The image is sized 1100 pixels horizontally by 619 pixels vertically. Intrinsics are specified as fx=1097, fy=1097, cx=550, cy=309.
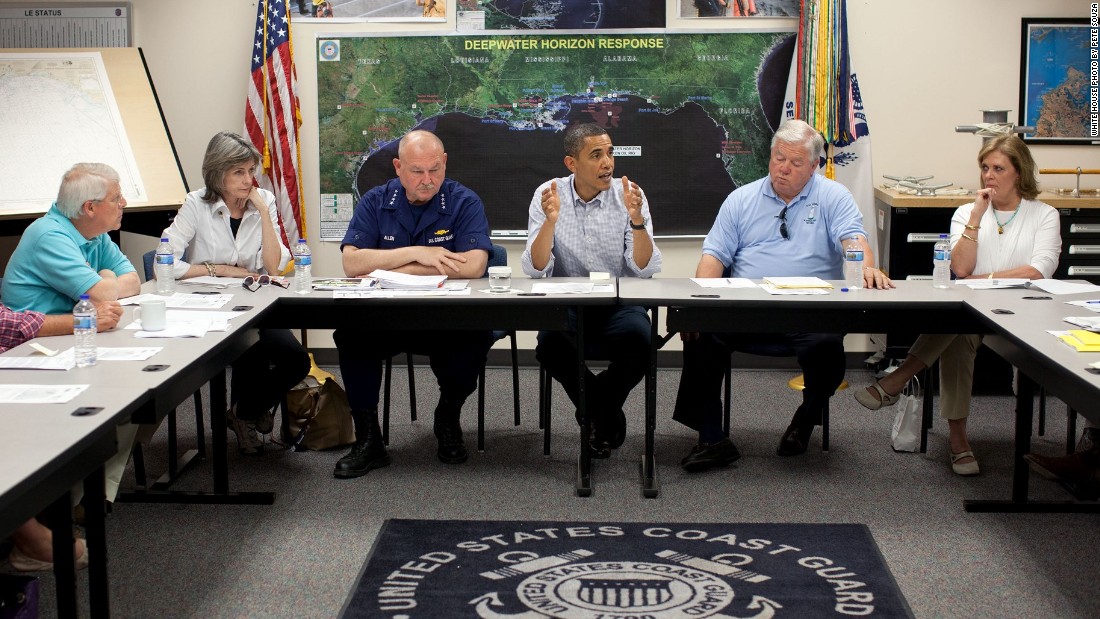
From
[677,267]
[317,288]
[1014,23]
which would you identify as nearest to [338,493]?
[317,288]

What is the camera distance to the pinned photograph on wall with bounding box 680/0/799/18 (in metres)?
5.49

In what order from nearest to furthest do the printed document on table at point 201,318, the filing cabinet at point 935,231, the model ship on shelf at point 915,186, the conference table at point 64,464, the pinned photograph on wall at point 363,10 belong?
1. the conference table at point 64,464
2. the printed document on table at point 201,318
3. the filing cabinet at point 935,231
4. the model ship on shelf at point 915,186
5. the pinned photograph on wall at point 363,10

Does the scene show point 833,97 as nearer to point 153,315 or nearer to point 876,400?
point 876,400

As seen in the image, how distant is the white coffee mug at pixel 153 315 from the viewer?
3.24m

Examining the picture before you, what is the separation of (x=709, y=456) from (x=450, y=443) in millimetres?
983

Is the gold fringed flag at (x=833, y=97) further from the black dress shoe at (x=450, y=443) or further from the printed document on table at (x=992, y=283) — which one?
the black dress shoe at (x=450, y=443)

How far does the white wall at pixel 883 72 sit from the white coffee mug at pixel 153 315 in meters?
2.59

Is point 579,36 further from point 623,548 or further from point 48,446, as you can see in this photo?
point 48,446

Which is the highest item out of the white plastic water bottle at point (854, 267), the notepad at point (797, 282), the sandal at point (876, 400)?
the white plastic water bottle at point (854, 267)

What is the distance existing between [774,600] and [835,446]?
1604 mm

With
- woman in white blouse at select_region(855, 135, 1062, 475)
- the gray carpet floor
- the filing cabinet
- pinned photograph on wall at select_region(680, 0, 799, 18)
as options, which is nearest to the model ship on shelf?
the filing cabinet

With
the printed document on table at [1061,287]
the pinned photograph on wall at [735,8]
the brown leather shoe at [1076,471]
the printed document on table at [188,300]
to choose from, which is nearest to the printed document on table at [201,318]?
the printed document on table at [188,300]

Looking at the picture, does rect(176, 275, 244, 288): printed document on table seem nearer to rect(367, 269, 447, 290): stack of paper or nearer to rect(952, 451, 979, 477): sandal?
rect(367, 269, 447, 290): stack of paper

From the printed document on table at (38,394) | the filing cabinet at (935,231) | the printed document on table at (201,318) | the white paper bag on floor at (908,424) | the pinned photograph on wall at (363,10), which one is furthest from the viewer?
the pinned photograph on wall at (363,10)
